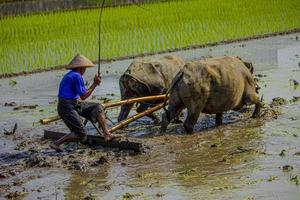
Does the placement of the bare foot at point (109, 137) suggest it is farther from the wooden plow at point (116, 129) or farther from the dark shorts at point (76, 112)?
the dark shorts at point (76, 112)

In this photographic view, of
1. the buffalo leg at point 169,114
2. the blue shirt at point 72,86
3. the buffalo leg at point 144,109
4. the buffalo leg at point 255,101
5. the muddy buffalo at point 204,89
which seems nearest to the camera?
the blue shirt at point 72,86

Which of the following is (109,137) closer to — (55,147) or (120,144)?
(120,144)

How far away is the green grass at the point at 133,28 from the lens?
16188 millimetres

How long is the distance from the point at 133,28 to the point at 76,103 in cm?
1089

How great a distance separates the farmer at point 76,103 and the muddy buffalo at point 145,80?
138cm

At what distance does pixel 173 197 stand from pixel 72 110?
2.03 meters

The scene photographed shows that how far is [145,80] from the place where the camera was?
9.56 metres

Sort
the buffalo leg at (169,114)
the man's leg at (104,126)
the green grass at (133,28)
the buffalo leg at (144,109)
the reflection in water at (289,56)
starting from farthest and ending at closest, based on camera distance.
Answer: the green grass at (133,28), the reflection in water at (289,56), the buffalo leg at (144,109), the buffalo leg at (169,114), the man's leg at (104,126)

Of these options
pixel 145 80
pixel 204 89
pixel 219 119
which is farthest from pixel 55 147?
pixel 219 119

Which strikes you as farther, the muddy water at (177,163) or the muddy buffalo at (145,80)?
the muddy buffalo at (145,80)

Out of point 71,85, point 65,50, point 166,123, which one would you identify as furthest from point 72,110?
point 65,50

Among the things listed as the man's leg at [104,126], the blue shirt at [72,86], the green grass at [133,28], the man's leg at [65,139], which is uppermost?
the blue shirt at [72,86]

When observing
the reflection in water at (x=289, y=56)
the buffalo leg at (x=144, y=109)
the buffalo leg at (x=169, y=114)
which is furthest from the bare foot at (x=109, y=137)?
the reflection in water at (x=289, y=56)

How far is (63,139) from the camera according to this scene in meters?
8.22
